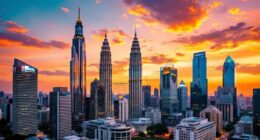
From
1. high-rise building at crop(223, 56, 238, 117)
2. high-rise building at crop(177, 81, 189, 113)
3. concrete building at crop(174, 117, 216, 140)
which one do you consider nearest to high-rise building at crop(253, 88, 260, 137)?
concrete building at crop(174, 117, 216, 140)

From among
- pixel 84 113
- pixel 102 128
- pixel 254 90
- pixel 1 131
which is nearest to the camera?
pixel 102 128

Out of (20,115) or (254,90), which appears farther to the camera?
(254,90)

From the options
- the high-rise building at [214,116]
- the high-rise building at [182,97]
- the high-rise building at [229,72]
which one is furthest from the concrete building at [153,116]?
the high-rise building at [229,72]

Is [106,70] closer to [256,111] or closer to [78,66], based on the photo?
[78,66]

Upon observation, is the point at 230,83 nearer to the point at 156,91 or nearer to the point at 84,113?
the point at 156,91

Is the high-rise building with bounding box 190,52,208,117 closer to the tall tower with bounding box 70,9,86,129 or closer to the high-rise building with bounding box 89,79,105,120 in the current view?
the high-rise building with bounding box 89,79,105,120

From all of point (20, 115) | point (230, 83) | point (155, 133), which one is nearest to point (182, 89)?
point (230, 83)
